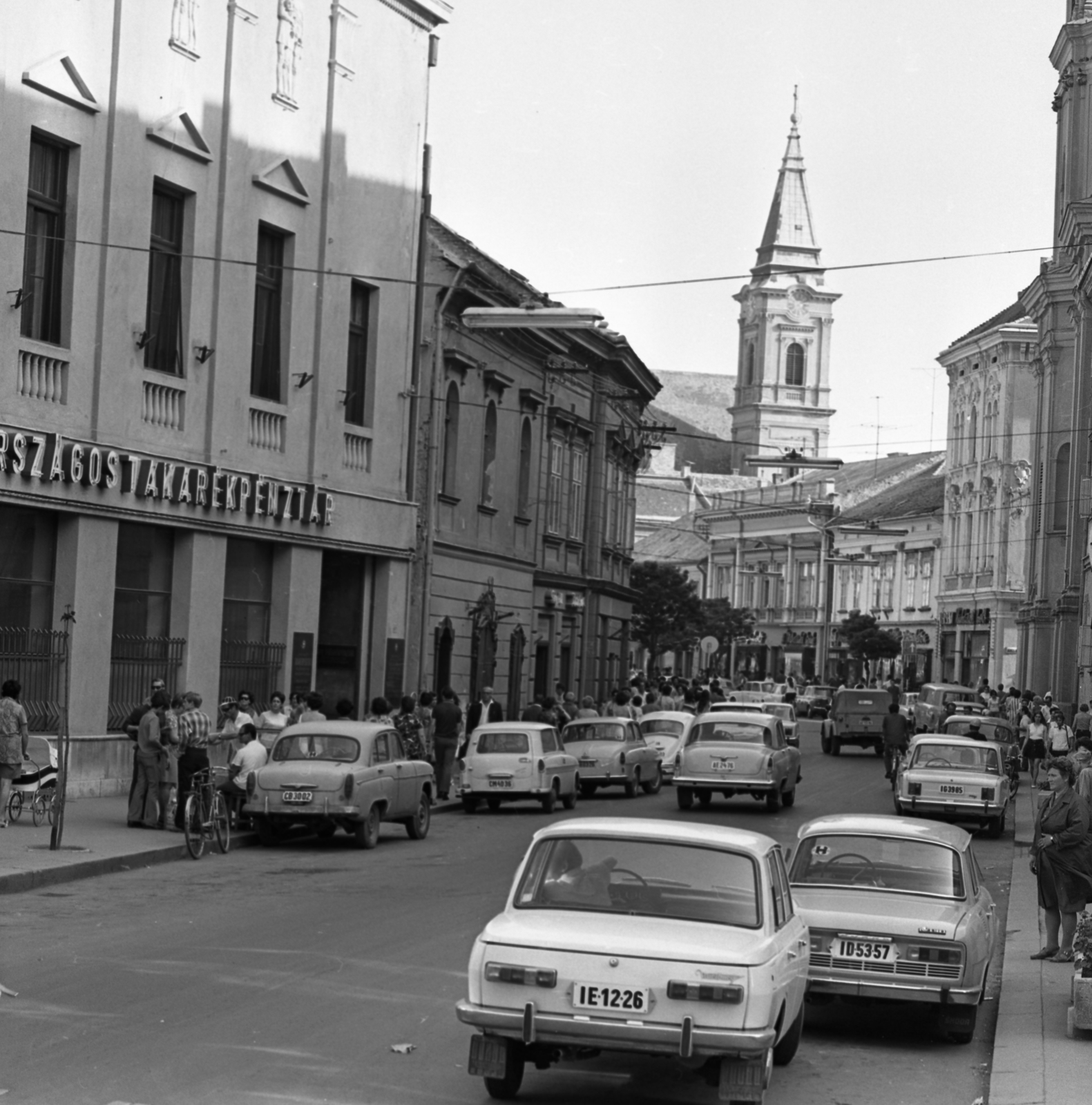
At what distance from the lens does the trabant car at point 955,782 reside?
28359 mm

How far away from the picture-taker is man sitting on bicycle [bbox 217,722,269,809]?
23.4 meters

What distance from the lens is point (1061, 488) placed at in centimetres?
7438

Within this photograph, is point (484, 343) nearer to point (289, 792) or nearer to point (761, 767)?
point (761, 767)

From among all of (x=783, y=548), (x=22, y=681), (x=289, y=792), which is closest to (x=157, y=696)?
(x=289, y=792)

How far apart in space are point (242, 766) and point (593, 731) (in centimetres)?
1147

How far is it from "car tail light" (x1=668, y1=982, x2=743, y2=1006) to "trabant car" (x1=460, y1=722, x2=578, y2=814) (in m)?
19.6

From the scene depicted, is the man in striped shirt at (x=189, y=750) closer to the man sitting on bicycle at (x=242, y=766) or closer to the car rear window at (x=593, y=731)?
the man sitting on bicycle at (x=242, y=766)

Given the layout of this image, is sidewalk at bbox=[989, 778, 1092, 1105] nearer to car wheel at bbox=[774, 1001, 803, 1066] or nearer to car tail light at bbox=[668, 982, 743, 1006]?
car wheel at bbox=[774, 1001, 803, 1066]

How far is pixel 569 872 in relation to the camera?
10250 millimetres

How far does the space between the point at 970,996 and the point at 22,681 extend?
1623 cm

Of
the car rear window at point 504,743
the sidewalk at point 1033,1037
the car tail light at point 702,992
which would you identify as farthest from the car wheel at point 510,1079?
the car rear window at point 504,743

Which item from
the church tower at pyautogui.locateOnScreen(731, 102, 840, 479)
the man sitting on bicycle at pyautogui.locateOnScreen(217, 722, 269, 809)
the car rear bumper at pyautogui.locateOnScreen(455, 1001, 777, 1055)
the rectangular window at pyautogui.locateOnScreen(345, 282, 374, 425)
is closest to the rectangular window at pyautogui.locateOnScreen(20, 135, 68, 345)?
the man sitting on bicycle at pyautogui.locateOnScreen(217, 722, 269, 809)

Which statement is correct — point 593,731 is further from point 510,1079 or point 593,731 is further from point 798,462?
point 510,1079

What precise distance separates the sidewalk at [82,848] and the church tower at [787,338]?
134458 millimetres
